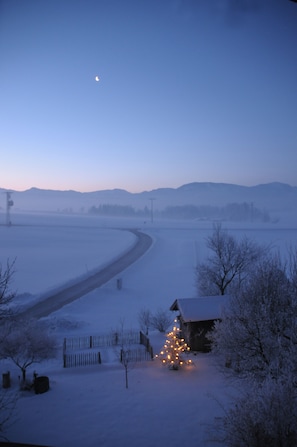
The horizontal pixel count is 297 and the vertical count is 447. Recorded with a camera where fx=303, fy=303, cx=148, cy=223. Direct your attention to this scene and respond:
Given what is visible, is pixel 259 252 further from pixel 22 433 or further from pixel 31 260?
pixel 31 260

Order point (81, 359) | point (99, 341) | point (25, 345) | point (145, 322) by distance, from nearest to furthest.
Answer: point (25, 345), point (81, 359), point (99, 341), point (145, 322)

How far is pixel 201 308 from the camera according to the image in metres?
18.1

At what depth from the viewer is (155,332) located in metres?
21.5

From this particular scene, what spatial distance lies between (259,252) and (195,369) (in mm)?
18410

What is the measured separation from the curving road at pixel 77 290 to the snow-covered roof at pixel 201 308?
11.6 metres

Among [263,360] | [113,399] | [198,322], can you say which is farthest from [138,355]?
[263,360]

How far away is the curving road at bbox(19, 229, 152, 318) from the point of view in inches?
962

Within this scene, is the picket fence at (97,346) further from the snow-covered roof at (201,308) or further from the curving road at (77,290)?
the curving road at (77,290)

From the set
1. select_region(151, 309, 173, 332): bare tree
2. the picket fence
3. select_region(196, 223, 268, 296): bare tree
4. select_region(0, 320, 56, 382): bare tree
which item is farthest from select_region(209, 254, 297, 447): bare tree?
select_region(196, 223, 268, 296): bare tree

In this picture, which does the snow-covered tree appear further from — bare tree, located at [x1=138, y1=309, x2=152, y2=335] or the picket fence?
bare tree, located at [x1=138, y1=309, x2=152, y2=335]

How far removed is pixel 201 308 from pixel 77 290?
16471 millimetres

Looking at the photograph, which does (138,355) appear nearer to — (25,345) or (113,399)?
(113,399)

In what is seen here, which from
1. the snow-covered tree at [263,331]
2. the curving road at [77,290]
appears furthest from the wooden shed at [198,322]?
the curving road at [77,290]

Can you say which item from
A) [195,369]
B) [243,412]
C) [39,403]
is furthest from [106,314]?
[243,412]
